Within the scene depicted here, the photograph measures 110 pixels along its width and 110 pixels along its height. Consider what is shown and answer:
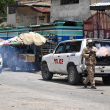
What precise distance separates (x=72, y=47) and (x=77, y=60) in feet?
3.70

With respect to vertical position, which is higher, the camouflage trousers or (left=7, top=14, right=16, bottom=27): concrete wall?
(left=7, top=14, right=16, bottom=27): concrete wall

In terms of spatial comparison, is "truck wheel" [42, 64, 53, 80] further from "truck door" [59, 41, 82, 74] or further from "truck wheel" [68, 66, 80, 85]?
"truck wheel" [68, 66, 80, 85]

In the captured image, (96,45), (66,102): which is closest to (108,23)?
(96,45)

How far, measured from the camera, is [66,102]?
10250 mm

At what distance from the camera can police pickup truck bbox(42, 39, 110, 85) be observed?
1523 centimetres

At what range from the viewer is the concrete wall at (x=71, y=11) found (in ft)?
105

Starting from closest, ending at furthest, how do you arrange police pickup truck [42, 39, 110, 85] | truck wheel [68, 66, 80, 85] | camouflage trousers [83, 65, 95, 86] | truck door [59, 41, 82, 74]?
camouflage trousers [83, 65, 95, 86], police pickup truck [42, 39, 110, 85], truck wheel [68, 66, 80, 85], truck door [59, 41, 82, 74]

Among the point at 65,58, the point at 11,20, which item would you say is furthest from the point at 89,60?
the point at 11,20

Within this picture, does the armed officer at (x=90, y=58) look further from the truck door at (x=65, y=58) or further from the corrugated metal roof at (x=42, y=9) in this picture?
the corrugated metal roof at (x=42, y=9)

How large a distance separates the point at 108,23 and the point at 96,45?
10.6 meters

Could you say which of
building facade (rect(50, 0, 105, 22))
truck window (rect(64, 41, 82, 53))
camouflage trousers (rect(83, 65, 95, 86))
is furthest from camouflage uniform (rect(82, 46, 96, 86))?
building facade (rect(50, 0, 105, 22))

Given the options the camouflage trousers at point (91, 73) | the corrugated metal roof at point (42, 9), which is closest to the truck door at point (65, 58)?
the camouflage trousers at point (91, 73)

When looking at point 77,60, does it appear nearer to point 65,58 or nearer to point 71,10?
point 65,58

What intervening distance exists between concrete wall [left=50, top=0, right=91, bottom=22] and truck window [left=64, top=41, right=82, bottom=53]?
15410 millimetres
